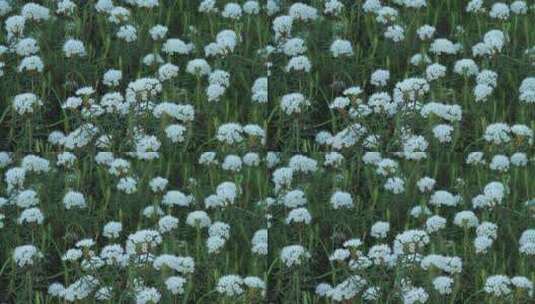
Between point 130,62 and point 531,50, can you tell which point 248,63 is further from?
point 531,50

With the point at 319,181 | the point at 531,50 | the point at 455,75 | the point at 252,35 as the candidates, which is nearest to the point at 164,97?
the point at 252,35

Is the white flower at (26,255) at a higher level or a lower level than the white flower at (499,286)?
higher

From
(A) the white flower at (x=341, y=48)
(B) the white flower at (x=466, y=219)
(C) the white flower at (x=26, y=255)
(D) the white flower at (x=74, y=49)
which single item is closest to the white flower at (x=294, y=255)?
(B) the white flower at (x=466, y=219)

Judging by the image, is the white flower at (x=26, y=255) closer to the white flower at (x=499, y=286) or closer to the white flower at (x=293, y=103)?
the white flower at (x=293, y=103)

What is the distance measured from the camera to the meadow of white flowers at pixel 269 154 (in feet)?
8.20

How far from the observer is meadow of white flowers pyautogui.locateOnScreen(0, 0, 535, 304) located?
250 centimetres

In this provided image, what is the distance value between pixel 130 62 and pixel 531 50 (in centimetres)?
106

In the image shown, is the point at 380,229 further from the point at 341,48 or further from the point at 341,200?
the point at 341,48

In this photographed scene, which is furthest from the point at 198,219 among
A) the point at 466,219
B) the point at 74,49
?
the point at 466,219

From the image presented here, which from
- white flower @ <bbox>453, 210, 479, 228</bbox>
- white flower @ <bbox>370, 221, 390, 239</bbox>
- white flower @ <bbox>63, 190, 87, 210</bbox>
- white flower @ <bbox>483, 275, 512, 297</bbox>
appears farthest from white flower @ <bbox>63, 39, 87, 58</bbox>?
white flower @ <bbox>483, 275, 512, 297</bbox>

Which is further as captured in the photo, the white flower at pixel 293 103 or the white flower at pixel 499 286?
the white flower at pixel 293 103

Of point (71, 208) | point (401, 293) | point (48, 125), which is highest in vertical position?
point (48, 125)

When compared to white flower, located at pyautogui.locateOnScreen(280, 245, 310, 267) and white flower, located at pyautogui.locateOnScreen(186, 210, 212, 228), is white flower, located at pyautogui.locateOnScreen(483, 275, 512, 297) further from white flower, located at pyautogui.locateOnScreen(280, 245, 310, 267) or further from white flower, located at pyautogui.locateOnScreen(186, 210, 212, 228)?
white flower, located at pyautogui.locateOnScreen(186, 210, 212, 228)

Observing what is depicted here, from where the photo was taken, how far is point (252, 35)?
2.61 m
